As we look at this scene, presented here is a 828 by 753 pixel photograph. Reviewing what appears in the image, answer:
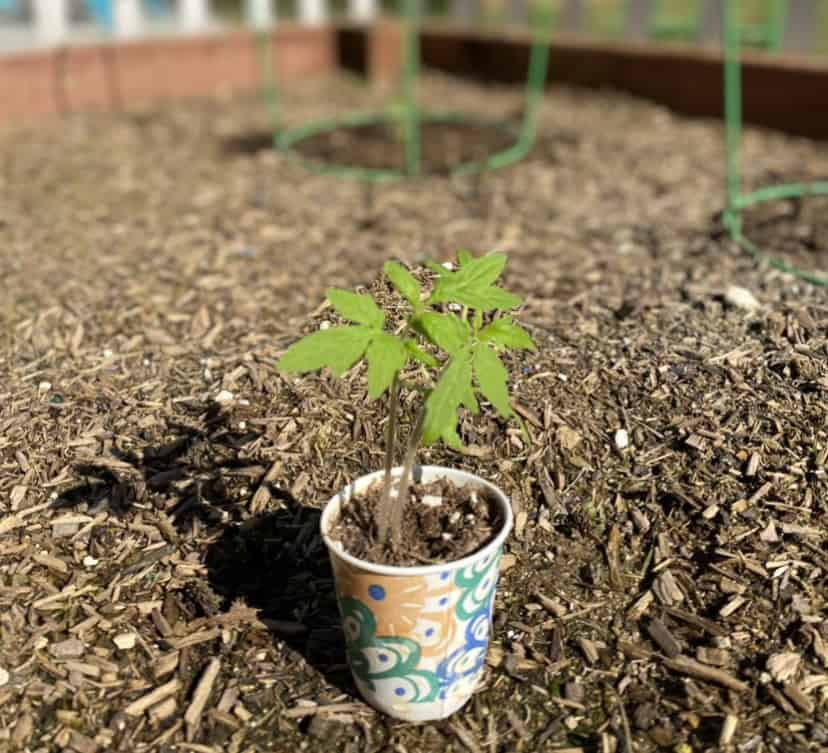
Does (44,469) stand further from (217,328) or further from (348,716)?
(348,716)

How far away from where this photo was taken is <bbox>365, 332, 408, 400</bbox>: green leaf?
1.51 meters

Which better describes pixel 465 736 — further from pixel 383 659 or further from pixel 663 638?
pixel 663 638

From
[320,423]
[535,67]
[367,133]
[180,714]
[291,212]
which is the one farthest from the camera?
[535,67]

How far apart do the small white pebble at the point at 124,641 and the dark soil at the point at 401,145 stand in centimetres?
323

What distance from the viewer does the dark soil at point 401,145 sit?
5.00 metres

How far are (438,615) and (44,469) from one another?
3.88 ft

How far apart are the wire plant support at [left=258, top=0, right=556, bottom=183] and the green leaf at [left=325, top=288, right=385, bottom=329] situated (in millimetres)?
3057

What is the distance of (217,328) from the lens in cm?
302

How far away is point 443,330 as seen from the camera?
162 centimetres

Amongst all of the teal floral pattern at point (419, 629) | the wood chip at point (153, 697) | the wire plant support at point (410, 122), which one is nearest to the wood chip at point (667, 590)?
the teal floral pattern at point (419, 629)

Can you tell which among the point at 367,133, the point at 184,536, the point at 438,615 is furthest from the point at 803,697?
the point at 367,133

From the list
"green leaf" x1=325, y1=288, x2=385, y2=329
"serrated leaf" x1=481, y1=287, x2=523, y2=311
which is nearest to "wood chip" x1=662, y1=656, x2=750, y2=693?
"serrated leaf" x1=481, y1=287, x2=523, y2=311

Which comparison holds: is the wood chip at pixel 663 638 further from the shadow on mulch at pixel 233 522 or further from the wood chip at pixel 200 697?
the wood chip at pixel 200 697

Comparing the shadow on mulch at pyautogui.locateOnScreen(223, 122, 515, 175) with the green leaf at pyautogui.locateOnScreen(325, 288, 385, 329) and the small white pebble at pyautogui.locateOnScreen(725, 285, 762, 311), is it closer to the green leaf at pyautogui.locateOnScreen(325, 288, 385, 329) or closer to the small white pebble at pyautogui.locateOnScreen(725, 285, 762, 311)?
the small white pebble at pyautogui.locateOnScreen(725, 285, 762, 311)
